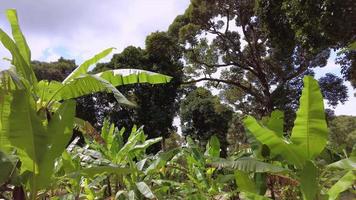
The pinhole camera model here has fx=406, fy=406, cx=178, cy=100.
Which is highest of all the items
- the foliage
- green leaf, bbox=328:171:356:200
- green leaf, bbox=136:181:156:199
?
the foliage

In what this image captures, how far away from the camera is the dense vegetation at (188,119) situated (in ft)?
11.3

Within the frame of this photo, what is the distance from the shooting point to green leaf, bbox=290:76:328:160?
3518 mm

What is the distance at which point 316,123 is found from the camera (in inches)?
139

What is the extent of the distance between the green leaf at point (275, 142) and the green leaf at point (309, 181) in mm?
133

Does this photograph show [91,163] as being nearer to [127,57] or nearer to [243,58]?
[243,58]

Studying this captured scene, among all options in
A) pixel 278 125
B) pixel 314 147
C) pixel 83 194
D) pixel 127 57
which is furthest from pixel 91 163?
pixel 127 57

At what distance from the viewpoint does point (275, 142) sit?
3639mm

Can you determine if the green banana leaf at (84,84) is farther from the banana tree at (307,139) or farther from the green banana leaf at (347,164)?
the green banana leaf at (347,164)

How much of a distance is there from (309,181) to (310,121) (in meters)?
0.52

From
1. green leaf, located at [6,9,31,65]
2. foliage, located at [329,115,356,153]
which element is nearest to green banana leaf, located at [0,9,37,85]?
green leaf, located at [6,9,31,65]

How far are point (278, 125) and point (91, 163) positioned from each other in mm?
2264

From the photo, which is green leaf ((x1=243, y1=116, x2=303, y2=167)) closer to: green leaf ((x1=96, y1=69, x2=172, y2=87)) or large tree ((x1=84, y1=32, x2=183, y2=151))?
green leaf ((x1=96, y1=69, x2=172, y2=87))

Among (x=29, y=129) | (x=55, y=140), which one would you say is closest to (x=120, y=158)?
(x=55, y=140)

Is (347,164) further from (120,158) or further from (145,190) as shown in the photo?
(120,158)
